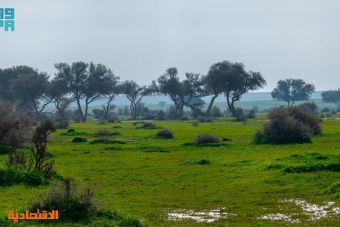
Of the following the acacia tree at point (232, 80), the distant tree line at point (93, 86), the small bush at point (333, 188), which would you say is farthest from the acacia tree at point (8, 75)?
the small bush at point (333, 188)

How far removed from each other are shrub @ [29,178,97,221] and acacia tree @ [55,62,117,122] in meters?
103

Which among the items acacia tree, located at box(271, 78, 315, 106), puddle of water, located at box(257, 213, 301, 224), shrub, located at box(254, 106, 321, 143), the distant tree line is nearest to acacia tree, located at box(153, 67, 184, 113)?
the distant tree line

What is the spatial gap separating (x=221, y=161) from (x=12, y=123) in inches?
494

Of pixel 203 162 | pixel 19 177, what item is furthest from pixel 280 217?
pixel 203 162

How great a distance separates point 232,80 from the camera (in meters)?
99.1

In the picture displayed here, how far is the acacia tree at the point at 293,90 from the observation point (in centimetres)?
17475

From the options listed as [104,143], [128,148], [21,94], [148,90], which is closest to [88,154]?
[128,148]

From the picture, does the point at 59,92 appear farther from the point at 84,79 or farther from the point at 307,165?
the point at 307,165

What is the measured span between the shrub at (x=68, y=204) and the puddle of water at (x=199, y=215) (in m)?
2.25

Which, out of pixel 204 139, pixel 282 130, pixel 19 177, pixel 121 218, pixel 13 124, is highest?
pixel 13 124

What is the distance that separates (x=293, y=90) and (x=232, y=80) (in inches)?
3248

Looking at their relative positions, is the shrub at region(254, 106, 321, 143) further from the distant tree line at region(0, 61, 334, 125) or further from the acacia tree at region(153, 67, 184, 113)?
the acacia tree at region(153, 67, 184, 113)

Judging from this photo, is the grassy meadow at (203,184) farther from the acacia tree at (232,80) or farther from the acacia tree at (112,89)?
the acacia tree at (112,89)

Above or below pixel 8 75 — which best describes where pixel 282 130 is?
below
